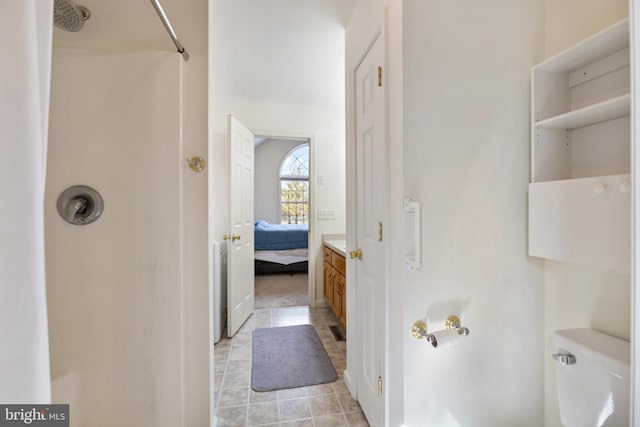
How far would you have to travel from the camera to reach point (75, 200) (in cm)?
117

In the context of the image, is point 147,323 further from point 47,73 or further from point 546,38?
point 546,38

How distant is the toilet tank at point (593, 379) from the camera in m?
0.85

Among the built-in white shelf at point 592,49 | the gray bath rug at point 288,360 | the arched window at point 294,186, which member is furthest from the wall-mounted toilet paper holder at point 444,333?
the arched window at point 294,186

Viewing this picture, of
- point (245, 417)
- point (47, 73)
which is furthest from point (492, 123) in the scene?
point (245, 417)

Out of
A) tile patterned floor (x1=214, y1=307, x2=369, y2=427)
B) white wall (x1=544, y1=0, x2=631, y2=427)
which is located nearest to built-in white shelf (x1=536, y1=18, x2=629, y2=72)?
white wall (x1=544, y1=0, x2=631, y2=427)

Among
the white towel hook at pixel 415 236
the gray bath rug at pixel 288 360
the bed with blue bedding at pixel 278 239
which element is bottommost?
the gray bath rug at pixel 288 360

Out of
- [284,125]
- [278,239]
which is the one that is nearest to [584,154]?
[284,125]

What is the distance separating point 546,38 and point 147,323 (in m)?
2.21

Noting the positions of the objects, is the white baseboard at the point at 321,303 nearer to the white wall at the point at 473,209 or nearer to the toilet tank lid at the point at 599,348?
the white wall at the point at 473,209

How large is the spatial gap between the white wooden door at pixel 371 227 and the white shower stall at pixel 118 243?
3.10 feet

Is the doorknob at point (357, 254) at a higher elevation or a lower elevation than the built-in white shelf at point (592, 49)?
lower

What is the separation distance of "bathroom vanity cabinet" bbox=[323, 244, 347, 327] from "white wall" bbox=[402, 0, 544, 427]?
1359 mm

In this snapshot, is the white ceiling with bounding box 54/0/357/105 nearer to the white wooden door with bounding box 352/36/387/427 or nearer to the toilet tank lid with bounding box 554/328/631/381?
the white wooden door with bounding box 352/36/387/427

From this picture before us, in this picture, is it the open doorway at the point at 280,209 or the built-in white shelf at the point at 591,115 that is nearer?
the built-in white shelf at the point at 591,115
